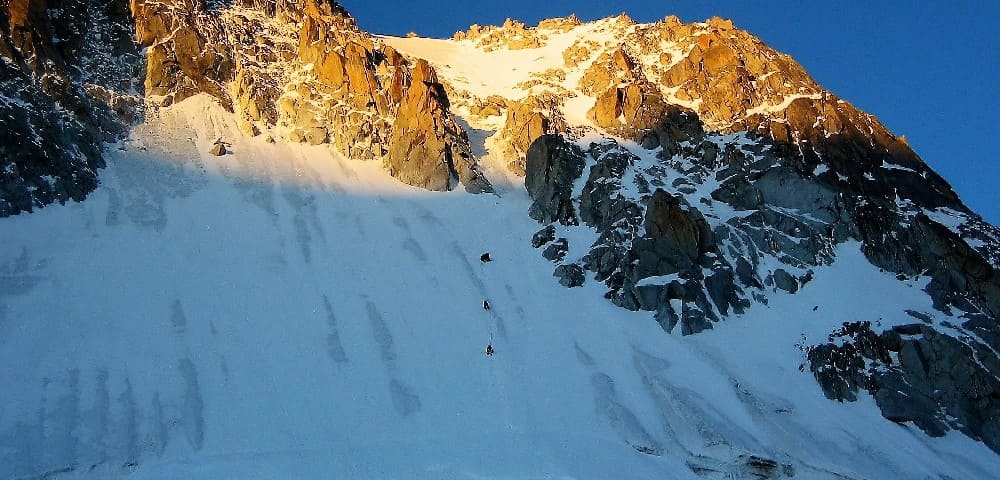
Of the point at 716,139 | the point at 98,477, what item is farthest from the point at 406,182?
the point at 98,477

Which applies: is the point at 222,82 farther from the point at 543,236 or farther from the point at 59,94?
the point at 543,236

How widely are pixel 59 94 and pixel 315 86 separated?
64.8 feet

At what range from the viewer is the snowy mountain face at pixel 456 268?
3609cm

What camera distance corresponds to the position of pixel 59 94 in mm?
54562

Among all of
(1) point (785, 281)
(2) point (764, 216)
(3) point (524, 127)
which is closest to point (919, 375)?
(1) point (785, 281)

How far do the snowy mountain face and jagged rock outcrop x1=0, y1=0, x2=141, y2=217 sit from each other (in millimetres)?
224

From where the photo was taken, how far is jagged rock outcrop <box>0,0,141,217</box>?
47844 millimetres

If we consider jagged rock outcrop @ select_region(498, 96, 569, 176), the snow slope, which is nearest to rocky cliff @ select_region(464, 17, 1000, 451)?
jagged rock outcrop @ select_region(498, 96, 569, 176)

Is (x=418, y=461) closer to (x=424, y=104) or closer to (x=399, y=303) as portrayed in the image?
(x=399, y=303)

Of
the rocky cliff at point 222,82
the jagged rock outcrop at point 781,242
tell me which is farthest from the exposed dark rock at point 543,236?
the rocky cliff at point 222,82

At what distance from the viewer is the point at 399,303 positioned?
4691cm

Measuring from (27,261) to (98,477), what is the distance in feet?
55.4

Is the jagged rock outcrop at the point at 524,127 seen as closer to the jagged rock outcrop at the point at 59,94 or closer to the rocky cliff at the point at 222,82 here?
the rocky cliff at the point at 222,82

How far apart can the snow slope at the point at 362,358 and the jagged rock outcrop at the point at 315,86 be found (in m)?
7.96
